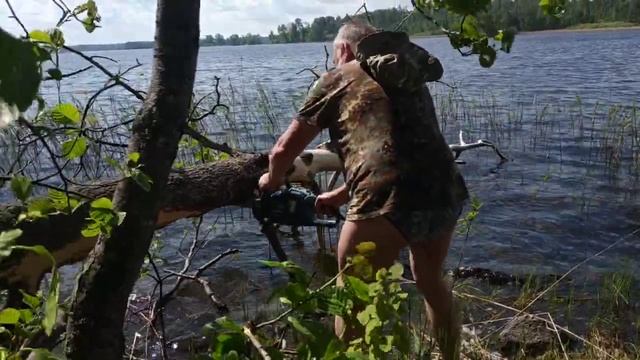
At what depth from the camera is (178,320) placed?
5.84 meters

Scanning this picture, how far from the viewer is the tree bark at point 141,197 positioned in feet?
5.50

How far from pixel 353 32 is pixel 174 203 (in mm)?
1609

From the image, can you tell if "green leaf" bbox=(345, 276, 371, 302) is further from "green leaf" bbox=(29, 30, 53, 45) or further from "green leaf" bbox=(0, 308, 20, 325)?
"green leaf" bbox=(29, 30, 53, 45)

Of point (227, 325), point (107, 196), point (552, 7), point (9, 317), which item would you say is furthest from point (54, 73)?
point (107, 196)

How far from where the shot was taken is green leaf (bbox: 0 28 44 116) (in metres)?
0.53

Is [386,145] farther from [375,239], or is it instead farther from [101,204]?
[101,204]

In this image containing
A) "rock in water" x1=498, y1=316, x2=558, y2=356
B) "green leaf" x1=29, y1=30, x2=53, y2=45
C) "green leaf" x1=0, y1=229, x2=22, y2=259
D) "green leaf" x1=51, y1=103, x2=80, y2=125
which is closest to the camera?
"green leaf" x1=0, y1=229, x2=22, y2=259

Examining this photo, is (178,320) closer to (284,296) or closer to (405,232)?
(405,232)

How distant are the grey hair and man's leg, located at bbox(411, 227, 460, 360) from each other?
1.17 m

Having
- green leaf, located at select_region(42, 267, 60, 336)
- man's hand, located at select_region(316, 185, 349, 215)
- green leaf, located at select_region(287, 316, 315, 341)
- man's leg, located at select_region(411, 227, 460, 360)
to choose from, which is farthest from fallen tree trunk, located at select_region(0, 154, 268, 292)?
green leaf, located at select_region(42, 267, 60, 336)

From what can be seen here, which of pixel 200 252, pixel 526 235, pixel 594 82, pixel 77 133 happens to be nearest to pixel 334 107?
pixel 77 133

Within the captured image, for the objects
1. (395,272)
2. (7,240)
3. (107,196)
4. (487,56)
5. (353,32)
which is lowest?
(107,196)

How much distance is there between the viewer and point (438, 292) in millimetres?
3725

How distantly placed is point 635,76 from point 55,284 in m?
23.3
